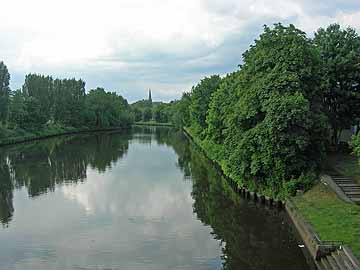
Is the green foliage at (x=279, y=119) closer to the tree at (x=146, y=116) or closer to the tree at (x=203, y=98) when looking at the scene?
the tree at (x=203, y=98)

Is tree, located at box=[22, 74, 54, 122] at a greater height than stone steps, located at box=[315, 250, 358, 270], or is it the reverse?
tree, located at box=[22, 74, 54, 122]

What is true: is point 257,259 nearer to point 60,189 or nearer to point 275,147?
point 275,147

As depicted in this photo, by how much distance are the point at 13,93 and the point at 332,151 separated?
224 feet

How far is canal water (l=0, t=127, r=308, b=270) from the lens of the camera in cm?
1769

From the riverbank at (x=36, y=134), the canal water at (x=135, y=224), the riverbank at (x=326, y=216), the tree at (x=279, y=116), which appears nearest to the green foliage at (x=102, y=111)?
the riverbank at (x=36, y=134)

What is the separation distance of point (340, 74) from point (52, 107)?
283 ft

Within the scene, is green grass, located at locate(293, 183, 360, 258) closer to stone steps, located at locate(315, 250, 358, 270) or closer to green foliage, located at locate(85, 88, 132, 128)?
stone steps, located at locate(315, 250, 358, 270)

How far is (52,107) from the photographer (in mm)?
104688

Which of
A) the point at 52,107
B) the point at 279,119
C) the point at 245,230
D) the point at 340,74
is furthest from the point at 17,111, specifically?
the point at 245,230

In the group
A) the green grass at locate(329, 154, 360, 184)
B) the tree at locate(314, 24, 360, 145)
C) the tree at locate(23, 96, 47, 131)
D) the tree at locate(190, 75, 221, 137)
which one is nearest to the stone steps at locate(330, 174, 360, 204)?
the green grass at locate(329, 154, 360, 184)

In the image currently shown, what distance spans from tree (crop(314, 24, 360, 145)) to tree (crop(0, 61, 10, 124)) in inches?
2330

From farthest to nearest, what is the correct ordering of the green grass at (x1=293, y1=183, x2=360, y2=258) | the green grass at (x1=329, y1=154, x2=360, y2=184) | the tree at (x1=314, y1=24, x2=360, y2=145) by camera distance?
the tree at (x1=314, y1=24, x2=360, y2=145)
the green grass at (x1=329, y1=154, x2=360, y2=184)
the green grass at (x1=293, y1=183, x2=360, y2=258)

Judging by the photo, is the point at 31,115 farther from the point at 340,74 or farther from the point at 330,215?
the point at 330,215

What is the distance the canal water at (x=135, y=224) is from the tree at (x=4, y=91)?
34.8 metres
